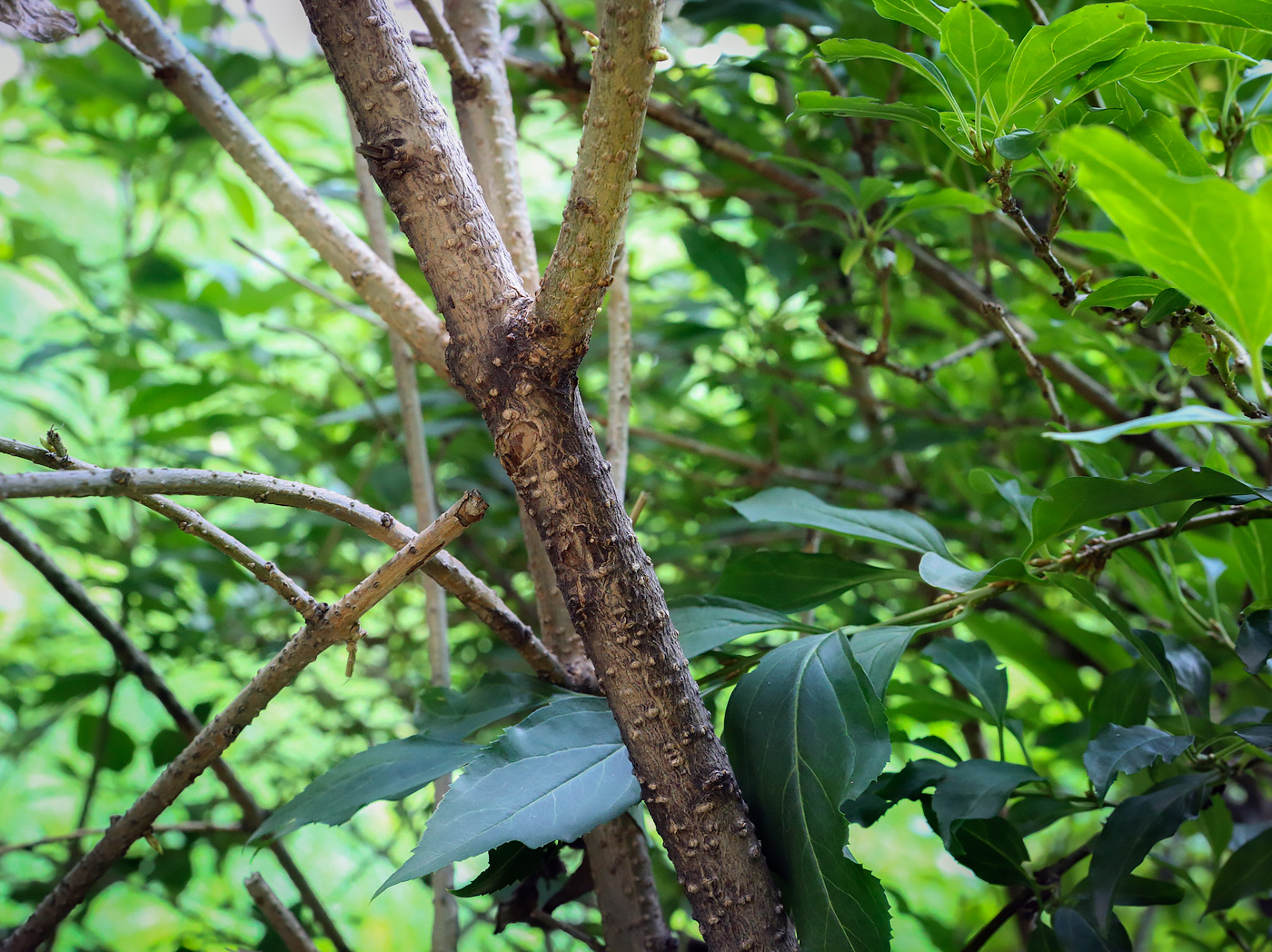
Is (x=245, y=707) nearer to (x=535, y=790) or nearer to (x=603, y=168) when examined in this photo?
(x=535, y=790)

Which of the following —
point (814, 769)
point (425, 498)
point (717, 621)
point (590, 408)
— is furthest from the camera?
point (590, 408)

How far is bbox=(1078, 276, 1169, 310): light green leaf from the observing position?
0.42 metres

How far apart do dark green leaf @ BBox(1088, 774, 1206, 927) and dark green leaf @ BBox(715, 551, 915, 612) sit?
188 mm

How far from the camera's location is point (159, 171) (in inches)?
43.3

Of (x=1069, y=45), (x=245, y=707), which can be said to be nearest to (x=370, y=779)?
(x=245, y=707)

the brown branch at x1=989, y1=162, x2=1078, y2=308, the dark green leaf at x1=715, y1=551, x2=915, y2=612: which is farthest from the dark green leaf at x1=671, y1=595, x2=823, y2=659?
the brown branch at x1=989, y1=162, x2=1078, y2=308

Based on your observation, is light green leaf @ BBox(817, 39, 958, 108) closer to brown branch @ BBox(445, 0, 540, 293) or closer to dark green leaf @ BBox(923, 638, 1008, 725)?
brown branch @ BBox(445, 0, 540, 293)

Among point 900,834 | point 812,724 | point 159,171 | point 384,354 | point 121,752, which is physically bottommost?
point 900,834

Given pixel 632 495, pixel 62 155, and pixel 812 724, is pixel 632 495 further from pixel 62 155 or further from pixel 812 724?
pixel 62 155

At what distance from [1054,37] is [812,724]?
34 cm

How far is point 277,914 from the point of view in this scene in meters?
0.50

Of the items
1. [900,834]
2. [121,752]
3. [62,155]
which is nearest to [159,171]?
[62,155]

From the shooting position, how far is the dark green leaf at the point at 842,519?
525 millimetres

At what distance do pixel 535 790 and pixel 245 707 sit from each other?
15 centimetres
